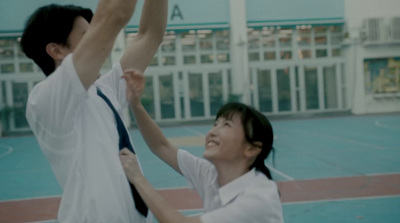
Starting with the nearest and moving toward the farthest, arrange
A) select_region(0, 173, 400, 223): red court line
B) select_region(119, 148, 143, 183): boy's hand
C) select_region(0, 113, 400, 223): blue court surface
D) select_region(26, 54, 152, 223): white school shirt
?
select_region(26, 54, 152, 223): white school shirt → select_region(119, 148, 143, 183): boy's hand → select_region(0, 113, 400, 223): blue court surface → select_region(0, 173, 400, 223): red court line

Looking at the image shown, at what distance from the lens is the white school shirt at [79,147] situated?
1.36 meters

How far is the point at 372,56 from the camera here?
1945 cm

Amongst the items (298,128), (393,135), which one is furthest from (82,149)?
(298,128)

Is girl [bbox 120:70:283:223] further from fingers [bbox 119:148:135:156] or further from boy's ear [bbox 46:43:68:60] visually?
boy's ear [bbox 46:43:68:60]

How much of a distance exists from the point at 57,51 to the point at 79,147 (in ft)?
1.21

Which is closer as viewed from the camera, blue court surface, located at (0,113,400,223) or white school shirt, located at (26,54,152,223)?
white school shirt, located at (26,54,152,223)

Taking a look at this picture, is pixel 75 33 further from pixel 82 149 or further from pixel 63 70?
pixel 82 149

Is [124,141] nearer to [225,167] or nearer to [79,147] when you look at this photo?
[79,147]

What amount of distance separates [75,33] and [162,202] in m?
0.62

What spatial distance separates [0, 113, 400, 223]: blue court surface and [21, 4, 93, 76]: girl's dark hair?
2.00 meters

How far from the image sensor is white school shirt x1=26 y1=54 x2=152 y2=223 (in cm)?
136

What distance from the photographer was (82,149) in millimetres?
1414

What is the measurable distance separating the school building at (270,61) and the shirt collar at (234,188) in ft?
55.1

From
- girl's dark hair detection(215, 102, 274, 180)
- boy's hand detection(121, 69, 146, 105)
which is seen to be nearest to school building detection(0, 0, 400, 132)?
girl's dark hair detection(215, 102, 274, 180)
